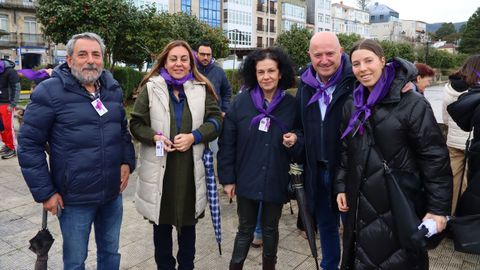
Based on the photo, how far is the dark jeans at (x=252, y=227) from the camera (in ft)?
9.43

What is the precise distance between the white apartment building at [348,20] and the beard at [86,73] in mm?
75195

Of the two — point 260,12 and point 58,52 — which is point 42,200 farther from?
point 260,12

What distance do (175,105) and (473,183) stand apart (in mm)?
2030

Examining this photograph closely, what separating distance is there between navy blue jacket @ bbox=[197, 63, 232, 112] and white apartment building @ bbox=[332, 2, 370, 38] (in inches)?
2848

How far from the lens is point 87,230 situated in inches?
103

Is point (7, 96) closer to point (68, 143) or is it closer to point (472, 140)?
point (68, 143)

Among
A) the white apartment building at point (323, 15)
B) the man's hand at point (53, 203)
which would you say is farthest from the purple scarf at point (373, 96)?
the white apartment building at point (323, 15)

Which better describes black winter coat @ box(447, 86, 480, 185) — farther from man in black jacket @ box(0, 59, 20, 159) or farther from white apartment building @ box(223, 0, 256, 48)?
white apartment building @ box(223, 0, 256, 48)

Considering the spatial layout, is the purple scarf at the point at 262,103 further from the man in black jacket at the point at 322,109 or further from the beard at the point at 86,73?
the beard at the point at 86,73

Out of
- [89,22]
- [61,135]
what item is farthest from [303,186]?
[89,22]

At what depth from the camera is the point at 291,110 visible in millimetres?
2914

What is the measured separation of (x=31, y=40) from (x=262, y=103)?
1680 inches

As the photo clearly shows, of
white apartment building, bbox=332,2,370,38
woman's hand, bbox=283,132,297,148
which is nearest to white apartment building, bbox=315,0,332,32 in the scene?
white apartment building, bbox=332,2,370,38

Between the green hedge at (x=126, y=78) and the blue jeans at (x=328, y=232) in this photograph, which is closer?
the blue jeans at (x=328, y=232)
